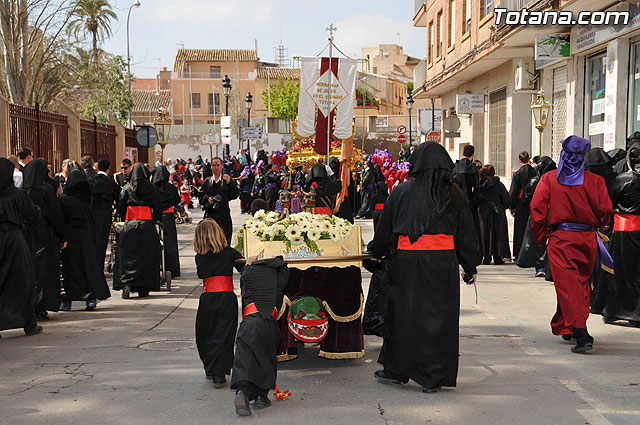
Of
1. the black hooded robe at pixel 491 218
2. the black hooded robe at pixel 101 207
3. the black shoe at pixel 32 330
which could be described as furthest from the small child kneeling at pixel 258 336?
the black hooded robe at pixel 491 218

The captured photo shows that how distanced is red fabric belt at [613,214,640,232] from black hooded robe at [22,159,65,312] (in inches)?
264

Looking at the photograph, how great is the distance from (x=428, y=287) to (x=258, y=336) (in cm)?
143

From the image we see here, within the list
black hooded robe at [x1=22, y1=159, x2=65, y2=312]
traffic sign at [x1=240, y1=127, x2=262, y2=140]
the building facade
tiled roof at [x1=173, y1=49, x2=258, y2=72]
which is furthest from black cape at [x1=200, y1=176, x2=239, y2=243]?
tiled roof at [x1=173, y1=49, x2=258, y2=72]

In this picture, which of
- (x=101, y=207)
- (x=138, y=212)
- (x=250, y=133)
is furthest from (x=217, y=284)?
(x=250, y=133)

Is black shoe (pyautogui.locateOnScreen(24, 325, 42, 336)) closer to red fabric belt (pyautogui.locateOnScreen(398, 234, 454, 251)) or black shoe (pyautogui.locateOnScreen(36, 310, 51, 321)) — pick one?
black shoe (pyautogui.locateOnScreen(36, 310, 51, 321))

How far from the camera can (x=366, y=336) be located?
8445 mm

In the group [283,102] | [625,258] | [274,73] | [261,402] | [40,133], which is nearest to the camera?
[261,402]

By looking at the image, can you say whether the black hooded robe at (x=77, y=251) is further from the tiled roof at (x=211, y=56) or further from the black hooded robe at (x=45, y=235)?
the tiled roof at (x=211, y=56)

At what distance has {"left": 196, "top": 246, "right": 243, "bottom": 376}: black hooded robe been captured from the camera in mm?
6492

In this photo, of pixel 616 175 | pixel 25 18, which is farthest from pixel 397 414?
pixel 25 18

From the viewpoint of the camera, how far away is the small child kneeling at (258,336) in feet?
18.9

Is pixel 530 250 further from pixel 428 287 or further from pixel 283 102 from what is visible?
pixel 283 102

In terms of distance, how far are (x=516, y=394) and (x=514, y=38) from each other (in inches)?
647

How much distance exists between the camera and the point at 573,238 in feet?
25.6
